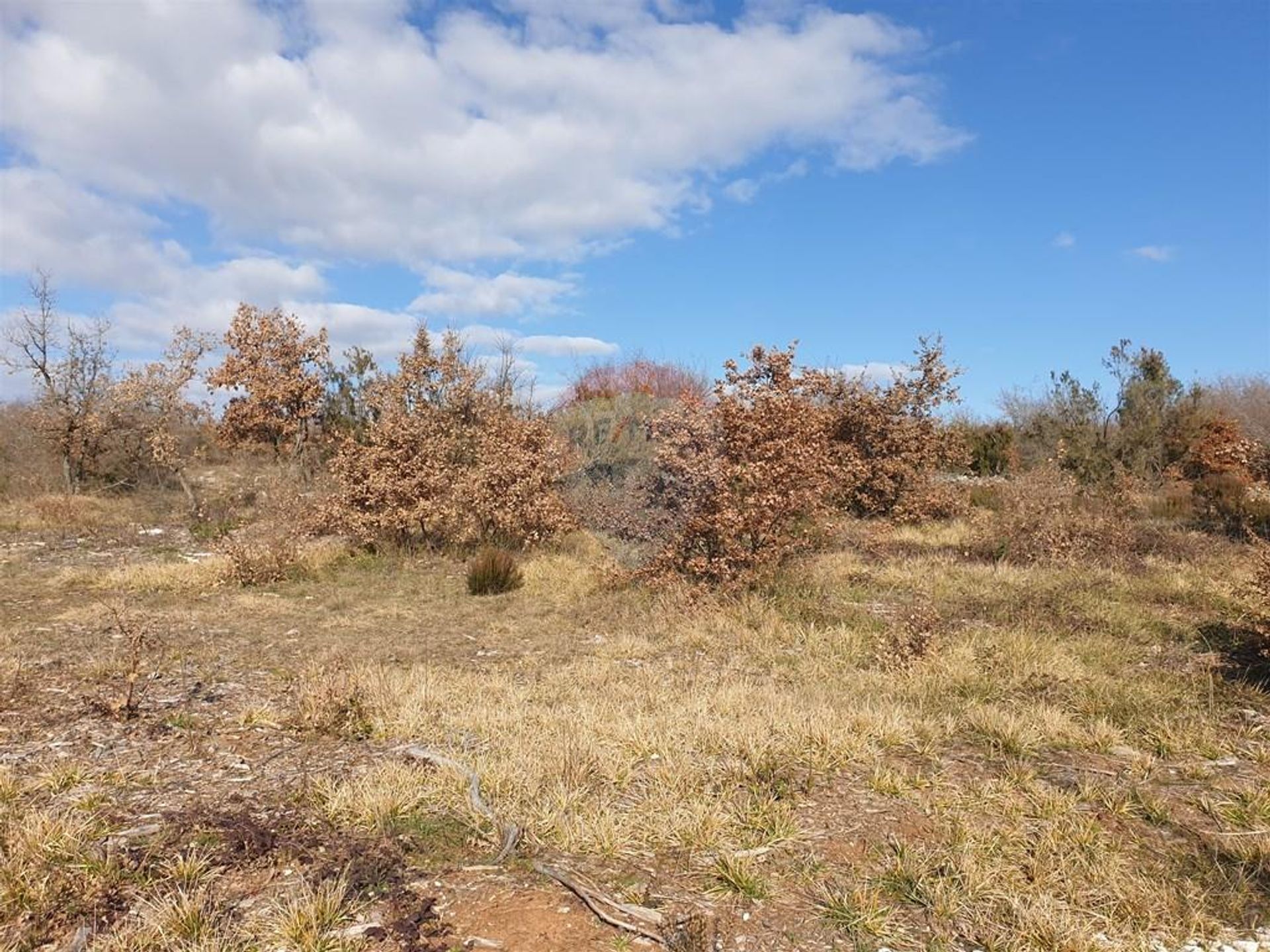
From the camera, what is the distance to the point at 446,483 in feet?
41.4

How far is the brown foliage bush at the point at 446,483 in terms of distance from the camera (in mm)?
12422

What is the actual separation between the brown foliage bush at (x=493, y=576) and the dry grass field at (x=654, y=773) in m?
1.36

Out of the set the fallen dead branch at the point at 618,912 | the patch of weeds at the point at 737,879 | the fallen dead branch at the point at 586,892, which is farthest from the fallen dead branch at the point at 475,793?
the patch of weeds at the point at 737,879

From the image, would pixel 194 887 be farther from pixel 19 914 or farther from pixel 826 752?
pixel 826 752

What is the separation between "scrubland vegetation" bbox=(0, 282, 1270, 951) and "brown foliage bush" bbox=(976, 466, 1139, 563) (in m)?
0.06

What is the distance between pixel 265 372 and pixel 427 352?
Answer: 4.02 m

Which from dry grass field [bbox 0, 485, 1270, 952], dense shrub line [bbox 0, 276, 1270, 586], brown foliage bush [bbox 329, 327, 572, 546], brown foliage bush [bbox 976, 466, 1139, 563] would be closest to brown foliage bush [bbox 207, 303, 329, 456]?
dense shrub line [bbox 0, 276, 1270, 586]

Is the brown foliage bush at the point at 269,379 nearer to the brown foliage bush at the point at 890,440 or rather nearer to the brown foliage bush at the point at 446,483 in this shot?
the brown foliage bush at the point at 446,483

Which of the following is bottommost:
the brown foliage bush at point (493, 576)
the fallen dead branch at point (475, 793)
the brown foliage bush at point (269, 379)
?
the fallen dead branch at point (475, 793)

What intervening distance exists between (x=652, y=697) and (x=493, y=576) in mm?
5106

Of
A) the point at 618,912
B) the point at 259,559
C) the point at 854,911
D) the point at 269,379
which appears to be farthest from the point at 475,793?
the point at 269,379

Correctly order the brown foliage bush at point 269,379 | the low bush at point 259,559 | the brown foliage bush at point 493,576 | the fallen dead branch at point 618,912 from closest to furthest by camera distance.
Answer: the fallen dead branch at point 618,912 → the brown foliage bush at point 493,576 → the low bush at point 259,559 → the brown foliage bush at point 269,379

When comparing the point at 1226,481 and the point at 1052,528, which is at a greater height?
the point at 1226,481

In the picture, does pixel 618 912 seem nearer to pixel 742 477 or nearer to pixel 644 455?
pixel 742 477
